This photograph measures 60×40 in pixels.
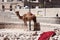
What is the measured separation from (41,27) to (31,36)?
5.99 ft

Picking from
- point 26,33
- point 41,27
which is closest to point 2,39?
point 26,33

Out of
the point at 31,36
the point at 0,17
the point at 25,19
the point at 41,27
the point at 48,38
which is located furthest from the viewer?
the point at 0,17

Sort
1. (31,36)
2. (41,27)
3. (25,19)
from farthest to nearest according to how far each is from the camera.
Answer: (25,19) → (41,27) → (31,36)

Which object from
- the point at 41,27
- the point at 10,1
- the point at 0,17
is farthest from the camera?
the point at 10,1

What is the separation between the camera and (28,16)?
43.0 feet

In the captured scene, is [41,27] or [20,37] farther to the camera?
[41,27]

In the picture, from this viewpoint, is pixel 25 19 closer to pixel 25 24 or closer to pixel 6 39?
pixel 25 24

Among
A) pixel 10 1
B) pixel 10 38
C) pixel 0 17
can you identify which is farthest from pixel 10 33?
pixel 10 1

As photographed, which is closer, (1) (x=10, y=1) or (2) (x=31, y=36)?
(2) (x=31, y=36)

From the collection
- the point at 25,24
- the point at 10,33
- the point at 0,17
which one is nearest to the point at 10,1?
the point at 0,17

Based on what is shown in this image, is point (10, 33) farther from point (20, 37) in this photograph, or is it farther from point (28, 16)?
point (28, 16)

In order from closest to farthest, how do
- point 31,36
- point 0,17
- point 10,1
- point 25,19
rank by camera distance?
point 31,36
point 25,19
point 0,17
point 10,1

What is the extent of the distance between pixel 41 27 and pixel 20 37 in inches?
71.1

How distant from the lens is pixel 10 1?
29594 mm
